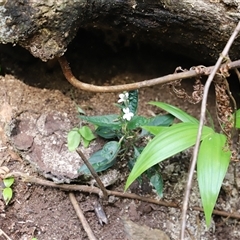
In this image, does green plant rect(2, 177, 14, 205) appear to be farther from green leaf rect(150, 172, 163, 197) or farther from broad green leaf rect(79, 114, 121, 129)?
green leaf rect(150, 172, 163, 197)

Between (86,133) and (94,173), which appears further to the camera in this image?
(86,133)

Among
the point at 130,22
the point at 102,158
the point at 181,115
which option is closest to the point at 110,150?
the point at 102,158

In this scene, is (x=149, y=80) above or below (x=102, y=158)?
above

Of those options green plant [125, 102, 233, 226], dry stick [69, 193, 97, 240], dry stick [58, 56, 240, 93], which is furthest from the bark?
dry stick [69, 193, 97, 240]

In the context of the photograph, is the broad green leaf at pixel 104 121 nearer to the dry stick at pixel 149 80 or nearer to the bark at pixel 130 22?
the dry stick at pixel 149 80

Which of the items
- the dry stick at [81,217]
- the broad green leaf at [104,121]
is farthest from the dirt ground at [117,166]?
the broad green leaf at [104,121]

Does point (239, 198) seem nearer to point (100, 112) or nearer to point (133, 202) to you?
point (133, 202)

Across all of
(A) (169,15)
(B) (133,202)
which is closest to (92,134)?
(B) (133,202)

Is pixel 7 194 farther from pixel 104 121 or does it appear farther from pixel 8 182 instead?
pixel 104 121
